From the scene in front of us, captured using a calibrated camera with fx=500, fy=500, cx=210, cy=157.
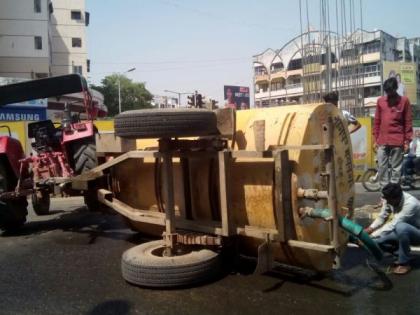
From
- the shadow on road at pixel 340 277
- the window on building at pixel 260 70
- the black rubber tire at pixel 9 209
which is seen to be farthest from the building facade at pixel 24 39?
the shadow on road at pixel 340 277

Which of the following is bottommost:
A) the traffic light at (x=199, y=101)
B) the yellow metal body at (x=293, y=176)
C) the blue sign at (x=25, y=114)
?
the yellow metal body at (x=293, y=176)

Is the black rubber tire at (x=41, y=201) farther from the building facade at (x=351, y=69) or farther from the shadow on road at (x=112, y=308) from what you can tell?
the building facade at (x=351, y=69)

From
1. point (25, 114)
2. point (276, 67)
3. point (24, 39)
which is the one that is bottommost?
point (25, 114)

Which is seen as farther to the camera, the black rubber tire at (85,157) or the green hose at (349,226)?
the black rubber tire at (85,157)

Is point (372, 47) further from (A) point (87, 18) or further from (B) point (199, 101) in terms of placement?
(B) point (199, 101)

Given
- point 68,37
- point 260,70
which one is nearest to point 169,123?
point 68,37

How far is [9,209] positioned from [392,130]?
5.51 meters

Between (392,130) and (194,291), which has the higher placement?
(392,130)

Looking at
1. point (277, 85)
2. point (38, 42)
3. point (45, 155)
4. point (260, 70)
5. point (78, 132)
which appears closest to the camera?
point (78, 132)

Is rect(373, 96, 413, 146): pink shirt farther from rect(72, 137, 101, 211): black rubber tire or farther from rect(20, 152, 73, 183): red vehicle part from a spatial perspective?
rect(20, 152, 73, 183): red vehicle part

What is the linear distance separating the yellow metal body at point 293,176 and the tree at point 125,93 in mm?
68007

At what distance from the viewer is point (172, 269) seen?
14.6 feet

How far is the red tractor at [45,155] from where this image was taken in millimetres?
6867

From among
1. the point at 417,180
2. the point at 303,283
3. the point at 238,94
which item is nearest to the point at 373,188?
the point at 417,180
